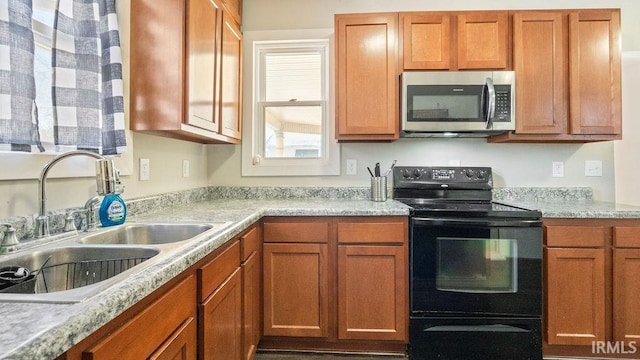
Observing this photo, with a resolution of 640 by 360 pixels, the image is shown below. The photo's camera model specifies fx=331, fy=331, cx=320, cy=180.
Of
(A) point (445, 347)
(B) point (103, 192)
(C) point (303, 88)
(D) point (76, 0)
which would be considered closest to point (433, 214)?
(A) point (445, 347)

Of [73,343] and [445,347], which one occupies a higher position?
[73,343]

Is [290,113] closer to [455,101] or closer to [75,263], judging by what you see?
[455,101]

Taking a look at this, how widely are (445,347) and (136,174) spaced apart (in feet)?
6.28

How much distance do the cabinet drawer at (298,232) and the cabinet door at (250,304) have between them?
0.15 meters

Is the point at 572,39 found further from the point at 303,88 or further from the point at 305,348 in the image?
the point at 305,348

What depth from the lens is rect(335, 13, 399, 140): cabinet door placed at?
2.20 metres

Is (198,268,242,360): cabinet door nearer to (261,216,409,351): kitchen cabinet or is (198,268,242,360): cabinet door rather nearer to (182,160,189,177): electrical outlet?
(261,216,409,351): kitchen cabinet

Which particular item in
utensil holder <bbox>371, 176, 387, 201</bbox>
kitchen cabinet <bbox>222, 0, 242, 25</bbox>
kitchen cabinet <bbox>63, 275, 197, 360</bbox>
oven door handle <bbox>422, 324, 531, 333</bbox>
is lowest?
oven door handle <bbox>422, 324, 531, 333</bbox>

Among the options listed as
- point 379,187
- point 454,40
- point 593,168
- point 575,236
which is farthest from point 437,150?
point 593,168

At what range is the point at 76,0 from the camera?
129 centimetres

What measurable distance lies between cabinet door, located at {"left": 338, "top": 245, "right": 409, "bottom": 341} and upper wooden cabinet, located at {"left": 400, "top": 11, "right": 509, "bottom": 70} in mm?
1252

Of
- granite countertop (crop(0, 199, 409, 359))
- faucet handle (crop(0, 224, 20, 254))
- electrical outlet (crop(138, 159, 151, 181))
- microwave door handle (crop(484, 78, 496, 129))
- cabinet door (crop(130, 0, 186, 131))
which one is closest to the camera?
granite countertop (crop(0, 199, 409, 359))

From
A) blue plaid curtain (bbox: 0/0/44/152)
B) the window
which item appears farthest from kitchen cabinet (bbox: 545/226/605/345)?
blue plaid curtain (bbox: 0/0/44/152)

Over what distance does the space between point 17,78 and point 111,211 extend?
1.78 feet
